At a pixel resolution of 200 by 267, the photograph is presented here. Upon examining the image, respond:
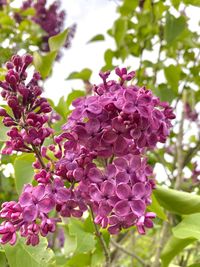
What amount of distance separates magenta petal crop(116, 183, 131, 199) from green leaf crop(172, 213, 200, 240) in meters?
0.24

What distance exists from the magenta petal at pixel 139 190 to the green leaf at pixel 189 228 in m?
0.22

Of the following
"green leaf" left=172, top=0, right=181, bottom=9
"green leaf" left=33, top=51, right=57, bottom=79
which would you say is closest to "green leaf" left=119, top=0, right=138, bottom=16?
"green leaf" left=172, top=0, right=181, bottom=9

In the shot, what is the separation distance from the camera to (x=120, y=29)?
77.7 inches

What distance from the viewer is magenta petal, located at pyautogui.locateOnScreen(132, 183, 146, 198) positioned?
2.39 feet

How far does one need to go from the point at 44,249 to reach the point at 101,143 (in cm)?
26

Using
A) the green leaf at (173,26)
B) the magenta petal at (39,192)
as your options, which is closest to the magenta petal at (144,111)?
the magenta petal at (39,192)

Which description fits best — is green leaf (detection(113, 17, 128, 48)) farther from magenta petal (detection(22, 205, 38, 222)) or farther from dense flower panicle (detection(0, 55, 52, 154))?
magenta petal (detection(22, 205, 38, 222))

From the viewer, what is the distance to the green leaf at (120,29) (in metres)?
1.96

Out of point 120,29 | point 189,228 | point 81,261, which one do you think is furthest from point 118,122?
point 120,29

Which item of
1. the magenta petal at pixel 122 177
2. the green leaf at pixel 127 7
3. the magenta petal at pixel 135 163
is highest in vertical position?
the green leaf at pixel 127 7

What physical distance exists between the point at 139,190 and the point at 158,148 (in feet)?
4.35

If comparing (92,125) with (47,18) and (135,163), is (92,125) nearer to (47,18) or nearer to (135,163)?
(135,163)

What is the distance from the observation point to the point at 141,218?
0.71m

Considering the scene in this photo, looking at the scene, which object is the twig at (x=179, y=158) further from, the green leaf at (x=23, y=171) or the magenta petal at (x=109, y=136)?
the magenta petal at (x=109, y=136)
